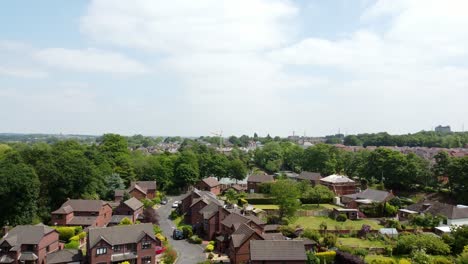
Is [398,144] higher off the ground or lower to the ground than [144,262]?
higher

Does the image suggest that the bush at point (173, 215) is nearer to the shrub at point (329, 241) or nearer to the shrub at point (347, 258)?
the shrub at point (329, 241)

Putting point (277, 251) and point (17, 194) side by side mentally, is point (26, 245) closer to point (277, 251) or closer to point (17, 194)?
point (17, 194)

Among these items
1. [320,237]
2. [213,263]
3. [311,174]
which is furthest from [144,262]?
[311,174]

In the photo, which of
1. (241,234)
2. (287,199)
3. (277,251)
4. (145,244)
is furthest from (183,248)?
(287,199)

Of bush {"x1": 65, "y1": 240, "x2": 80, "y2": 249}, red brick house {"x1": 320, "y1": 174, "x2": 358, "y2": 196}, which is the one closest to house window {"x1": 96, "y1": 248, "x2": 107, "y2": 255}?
bush {"x1": 65, "y1": 240, "x2": 80, "y2": 249}

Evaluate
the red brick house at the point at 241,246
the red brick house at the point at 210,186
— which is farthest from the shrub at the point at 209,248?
the red brick house at the point at 210,186

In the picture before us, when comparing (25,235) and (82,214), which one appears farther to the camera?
(82,214)

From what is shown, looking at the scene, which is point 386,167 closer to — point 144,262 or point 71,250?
point 144,262
